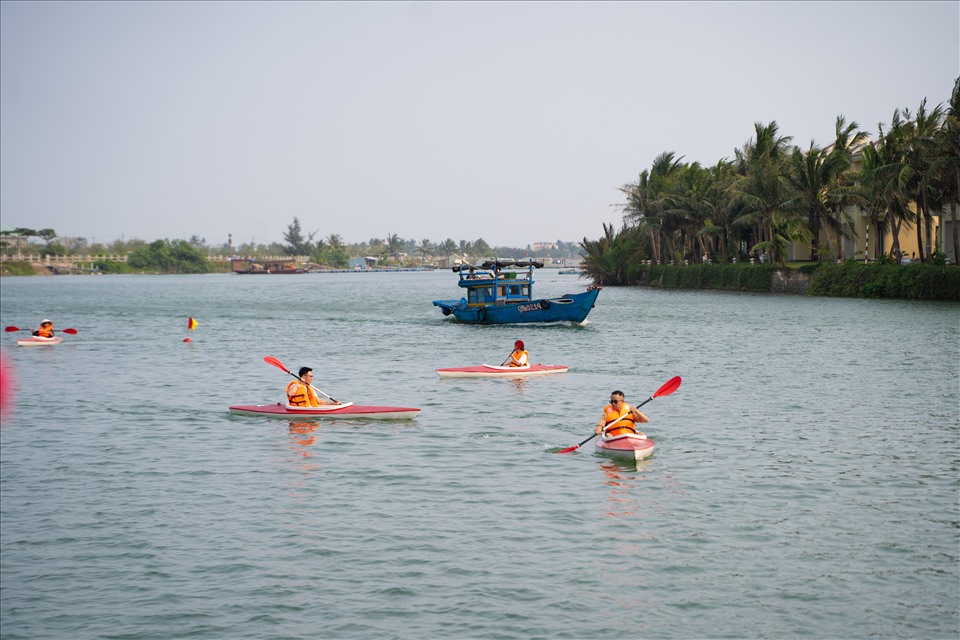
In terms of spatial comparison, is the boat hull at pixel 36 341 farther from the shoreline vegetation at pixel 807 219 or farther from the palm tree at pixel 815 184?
the palm tree at pixel 815 184

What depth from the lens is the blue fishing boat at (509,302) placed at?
53250mm

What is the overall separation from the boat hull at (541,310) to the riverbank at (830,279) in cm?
2258

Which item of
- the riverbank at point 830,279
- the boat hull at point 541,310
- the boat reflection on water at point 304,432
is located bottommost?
the boat reflection on water at point 304,432

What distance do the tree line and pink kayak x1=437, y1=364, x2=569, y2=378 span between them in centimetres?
3701

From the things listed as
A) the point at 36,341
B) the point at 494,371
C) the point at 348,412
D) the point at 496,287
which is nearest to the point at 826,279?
the point at 496,287

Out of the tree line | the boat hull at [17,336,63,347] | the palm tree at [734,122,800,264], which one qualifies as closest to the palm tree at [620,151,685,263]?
the tree line

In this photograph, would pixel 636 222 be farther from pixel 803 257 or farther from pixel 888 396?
pixel 888 396

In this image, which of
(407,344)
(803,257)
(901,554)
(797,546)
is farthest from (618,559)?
(803,257)

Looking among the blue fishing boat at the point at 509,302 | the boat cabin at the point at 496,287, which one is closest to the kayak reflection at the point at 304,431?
the blue fishing boat at the point at 509,302

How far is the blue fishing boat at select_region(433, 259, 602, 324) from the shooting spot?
175ft

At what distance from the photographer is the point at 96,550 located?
1482 centimetres

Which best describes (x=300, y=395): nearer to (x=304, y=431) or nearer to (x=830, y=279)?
(x=304, y=431)

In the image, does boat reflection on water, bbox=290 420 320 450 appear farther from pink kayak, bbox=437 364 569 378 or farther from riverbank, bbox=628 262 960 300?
riverbank, bbox=628 262 960 300

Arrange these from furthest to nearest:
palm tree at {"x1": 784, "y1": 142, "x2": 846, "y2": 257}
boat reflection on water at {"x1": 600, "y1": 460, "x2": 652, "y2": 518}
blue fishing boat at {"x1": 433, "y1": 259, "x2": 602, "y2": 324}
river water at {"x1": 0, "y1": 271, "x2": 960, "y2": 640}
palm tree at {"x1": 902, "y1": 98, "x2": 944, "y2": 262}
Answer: palm tree at {"x1": 784, "y1": 142, "x2": 846, "y2": 257}
palm tree at {"x1": 902, "y1": 98, "x2": 944, "y2": 262}
blue fishing boat at {"x1": 433, "y1": 259, "x2": 602, "y2": 324}
boat reflection on water at {"x1": 600, "y1": 460, "x2": 652, "y2": 518}
river water at {"x1": 0, "y1": 271, "x2": 960, "y2": 640}
